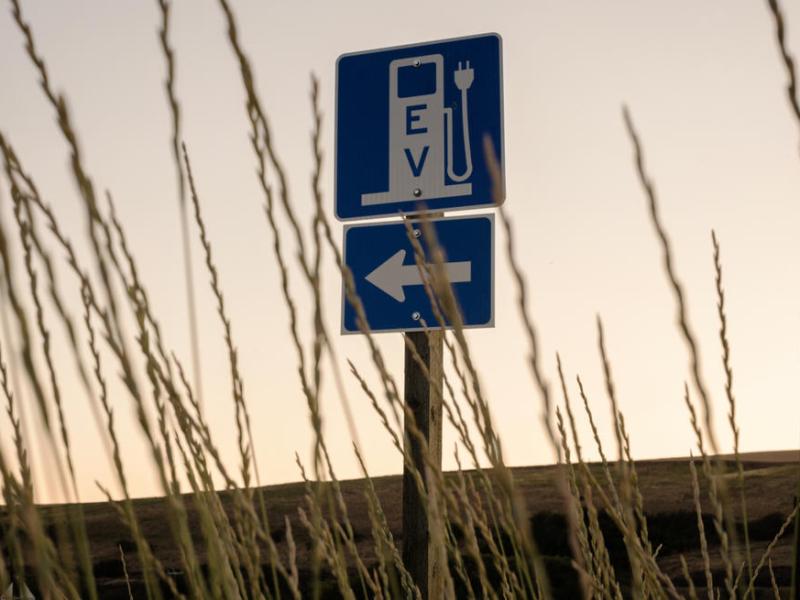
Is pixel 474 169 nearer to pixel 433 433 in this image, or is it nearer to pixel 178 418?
pixel 433 433

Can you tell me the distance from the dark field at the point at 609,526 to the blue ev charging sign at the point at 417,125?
21.7 ft

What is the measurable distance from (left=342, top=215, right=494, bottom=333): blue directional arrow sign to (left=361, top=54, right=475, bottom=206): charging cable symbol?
0.48 ft

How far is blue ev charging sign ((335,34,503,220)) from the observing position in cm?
417

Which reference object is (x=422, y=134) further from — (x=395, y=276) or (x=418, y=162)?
(x=395, y=276)

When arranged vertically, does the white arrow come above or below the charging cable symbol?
below

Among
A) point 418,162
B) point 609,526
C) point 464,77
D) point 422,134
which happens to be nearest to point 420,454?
point 418,162

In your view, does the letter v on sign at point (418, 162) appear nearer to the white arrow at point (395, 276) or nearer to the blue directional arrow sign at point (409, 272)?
the blue directional arrow sign at point (409, 272)

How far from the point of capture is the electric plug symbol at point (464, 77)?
4.25 meters

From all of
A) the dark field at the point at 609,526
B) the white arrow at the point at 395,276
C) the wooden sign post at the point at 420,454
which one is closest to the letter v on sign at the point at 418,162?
the white arrow at the point at 395,276

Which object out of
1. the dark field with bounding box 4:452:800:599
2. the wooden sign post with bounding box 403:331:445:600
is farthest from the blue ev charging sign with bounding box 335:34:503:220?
the dark field with bounding box 4:452:800:599

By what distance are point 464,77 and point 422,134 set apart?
0.98 ft

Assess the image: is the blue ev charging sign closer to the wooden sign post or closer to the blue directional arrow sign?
the blue directional arrow sign

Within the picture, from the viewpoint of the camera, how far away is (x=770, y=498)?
12875 mm

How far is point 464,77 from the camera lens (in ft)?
14.0
